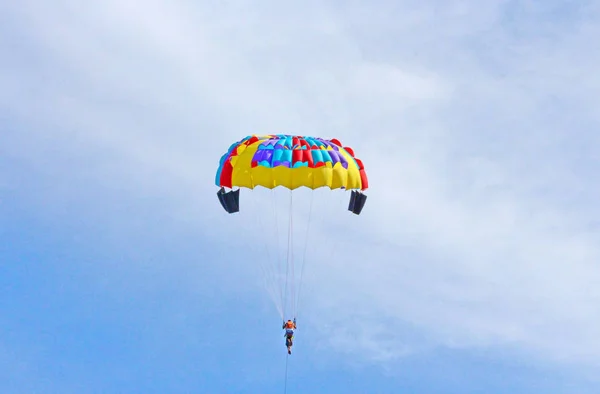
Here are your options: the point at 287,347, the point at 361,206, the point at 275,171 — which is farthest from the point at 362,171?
the point at 287,347

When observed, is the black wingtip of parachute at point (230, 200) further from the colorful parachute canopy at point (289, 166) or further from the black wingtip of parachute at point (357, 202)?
the black wingtip of parachute at point (357, 202)

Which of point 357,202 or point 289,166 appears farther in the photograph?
point 357,202

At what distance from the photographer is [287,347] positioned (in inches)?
1471

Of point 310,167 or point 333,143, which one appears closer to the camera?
point 310,167

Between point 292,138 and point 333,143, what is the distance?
2.47 meters

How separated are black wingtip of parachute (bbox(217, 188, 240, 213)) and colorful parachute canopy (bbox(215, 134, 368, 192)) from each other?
44 centimetres

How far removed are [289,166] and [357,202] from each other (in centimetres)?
470

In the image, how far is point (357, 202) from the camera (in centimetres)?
3947

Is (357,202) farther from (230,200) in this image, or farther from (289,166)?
(230,200)

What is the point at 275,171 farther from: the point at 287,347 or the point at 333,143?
the point at 287,347

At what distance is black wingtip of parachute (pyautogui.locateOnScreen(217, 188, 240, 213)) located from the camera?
3866cm

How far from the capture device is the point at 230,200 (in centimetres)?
3869

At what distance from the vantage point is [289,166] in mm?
37250

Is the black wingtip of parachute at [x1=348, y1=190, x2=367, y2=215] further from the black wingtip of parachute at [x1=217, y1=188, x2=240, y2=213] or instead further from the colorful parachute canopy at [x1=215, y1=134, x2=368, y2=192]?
the black wingtip of parachute at [x1=217, y1=188, x2=240, y2=213]
